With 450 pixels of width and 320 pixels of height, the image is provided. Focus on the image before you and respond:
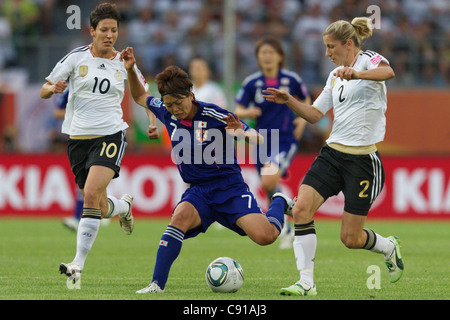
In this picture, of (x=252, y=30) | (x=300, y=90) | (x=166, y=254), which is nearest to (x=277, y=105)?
(x=300, y=90)

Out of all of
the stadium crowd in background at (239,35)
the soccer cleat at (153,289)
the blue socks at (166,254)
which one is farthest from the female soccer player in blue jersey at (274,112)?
the stadium crowd in background at (239,35)

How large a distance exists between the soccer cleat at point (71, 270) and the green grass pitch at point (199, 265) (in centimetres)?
12

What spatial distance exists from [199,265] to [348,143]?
2941 mm

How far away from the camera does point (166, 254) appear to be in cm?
730

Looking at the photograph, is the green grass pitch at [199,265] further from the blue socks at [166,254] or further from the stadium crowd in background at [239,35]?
the stadium crowd in background at [239,35]

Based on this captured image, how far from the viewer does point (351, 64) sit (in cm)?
763

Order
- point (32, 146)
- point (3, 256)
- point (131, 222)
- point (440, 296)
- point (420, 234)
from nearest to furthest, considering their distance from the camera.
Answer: point (440, 296) → point (131, 222) → point (3, 256) → point (420, 234) → point (32, 146)

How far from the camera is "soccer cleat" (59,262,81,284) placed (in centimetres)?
748

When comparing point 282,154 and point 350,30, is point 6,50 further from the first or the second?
point 350,30

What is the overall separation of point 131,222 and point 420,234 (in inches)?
253

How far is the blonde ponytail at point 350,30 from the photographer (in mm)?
7461

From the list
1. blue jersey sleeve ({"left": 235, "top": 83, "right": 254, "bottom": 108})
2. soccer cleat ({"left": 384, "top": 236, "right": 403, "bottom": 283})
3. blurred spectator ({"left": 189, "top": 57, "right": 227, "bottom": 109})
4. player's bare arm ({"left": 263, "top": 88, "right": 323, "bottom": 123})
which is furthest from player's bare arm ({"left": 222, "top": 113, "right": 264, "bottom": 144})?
blurred spectator ({"left": 189, "top": 57, "right": 227, "bottom": 109})
